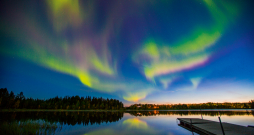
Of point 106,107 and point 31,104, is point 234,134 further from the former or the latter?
point 106,107

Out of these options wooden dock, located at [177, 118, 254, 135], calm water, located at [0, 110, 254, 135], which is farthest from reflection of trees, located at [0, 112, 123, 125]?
wooden dock, located at [177, 118, 254, 135]

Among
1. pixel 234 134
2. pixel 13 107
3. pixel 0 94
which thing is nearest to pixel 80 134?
pixel 234 134

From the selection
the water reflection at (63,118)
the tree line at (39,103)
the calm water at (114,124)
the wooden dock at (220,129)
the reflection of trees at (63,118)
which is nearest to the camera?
the wooden dock at (220,129)

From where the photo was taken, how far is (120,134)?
23422mm

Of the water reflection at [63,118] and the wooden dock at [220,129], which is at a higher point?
the wooden dock at [220,129]

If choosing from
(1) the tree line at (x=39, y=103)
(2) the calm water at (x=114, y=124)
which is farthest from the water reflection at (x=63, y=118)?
(1) the tree line at (x=39, y=103)

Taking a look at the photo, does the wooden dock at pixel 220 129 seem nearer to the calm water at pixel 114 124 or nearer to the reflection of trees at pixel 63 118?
the calm water at pixel 114 124

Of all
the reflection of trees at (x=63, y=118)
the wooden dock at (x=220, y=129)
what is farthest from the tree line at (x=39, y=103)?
the wooden dock at (x=220, y=129)

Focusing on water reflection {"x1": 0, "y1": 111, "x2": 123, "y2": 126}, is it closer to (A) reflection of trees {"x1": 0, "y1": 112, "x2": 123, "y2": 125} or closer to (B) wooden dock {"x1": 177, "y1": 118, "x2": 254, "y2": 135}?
(A) reflection of trees {"x1": 0, "y1": 112, "x2": 123, "y2": 125}

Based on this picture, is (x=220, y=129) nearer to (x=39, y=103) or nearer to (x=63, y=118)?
(x=63, y=118)

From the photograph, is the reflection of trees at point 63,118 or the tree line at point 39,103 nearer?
the reflection of trees at point 63,118

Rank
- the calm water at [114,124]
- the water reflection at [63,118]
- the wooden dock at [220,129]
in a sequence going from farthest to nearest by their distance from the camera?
the water reflection at [63,118] < the calm water at [114,124] < the wooden dock at [220,129]

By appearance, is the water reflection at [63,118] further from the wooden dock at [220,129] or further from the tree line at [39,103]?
the tree line at [39,103]

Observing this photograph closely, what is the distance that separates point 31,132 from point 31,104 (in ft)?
502
